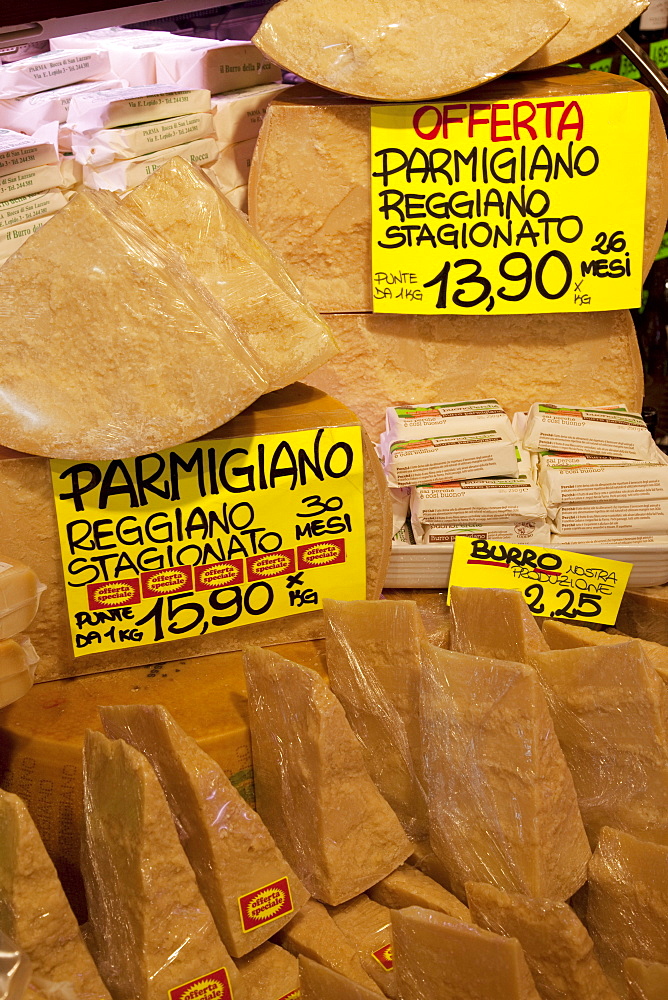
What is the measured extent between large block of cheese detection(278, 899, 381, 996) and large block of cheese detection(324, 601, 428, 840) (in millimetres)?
200

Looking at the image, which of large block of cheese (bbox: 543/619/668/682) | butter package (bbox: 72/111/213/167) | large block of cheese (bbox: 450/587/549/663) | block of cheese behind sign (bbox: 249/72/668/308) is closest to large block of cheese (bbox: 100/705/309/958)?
large block of cheese (bbox: 450/587/549/663)

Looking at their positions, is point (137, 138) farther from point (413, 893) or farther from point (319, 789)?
point (413, 893)

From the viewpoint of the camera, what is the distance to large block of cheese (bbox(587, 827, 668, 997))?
1.13 meters

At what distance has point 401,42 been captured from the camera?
166cm

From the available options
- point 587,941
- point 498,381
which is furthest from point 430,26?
point 587,941

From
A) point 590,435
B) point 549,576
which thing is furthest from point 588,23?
point 549,576

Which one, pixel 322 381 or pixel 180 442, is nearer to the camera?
pixel 180 442

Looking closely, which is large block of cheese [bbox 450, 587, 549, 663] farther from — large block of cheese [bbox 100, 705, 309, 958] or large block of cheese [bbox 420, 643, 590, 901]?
large block of cheese [bbox 100, 705, 309, 958]

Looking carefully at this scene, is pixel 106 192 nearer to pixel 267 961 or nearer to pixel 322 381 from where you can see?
pixel 322 381

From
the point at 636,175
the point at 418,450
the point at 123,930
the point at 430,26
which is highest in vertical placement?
the point at 430,26

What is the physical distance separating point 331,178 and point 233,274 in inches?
20.0

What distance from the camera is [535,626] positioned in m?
1.38

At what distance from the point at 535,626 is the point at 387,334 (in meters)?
0.79

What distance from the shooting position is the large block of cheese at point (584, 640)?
1382 mm
